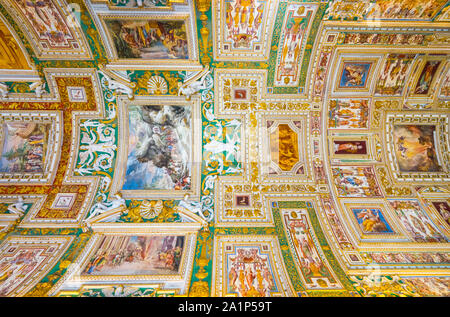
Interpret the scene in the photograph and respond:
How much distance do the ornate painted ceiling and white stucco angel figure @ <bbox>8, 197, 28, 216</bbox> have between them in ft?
0.24

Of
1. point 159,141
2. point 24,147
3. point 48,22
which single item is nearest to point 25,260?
point 24,147

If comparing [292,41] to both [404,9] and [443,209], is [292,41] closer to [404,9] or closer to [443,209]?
[404,9]

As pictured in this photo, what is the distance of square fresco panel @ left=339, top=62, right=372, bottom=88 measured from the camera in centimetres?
809

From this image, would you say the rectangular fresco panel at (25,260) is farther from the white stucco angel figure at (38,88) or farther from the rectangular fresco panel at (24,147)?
the white stucco angel figure at (38,88)

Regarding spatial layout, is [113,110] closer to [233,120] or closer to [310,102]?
[233,120]

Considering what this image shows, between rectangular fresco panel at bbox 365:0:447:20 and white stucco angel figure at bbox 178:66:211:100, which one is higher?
rectangular fresco panel at bbox 365:0:447:20

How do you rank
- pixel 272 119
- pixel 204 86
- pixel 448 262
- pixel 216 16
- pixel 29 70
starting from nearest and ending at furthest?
pixel 448 262
pixel 216 16
pixel 29 70
pixel 204 86
pixel 272 119

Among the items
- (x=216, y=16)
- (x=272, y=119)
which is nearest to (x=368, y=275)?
(x=272, y=119)

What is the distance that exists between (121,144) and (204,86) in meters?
4.36

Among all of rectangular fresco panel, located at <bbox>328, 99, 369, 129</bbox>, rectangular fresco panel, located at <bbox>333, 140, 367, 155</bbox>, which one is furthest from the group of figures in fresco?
rectangular fresco panel, located at <bbox>333, 140, 367, 155</bbox>

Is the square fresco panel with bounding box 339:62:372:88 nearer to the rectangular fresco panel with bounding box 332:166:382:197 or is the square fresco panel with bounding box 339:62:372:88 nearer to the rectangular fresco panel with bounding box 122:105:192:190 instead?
the rectangular fresco panel with bounding box 332:166:382:197

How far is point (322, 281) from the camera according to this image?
18.7 feet

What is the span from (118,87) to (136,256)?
648 centimetres

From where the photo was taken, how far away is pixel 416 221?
743 cm
